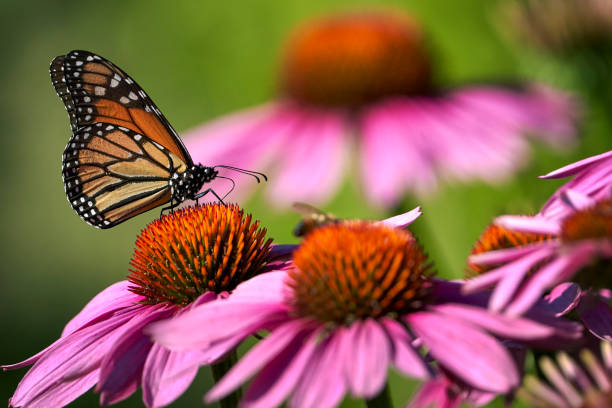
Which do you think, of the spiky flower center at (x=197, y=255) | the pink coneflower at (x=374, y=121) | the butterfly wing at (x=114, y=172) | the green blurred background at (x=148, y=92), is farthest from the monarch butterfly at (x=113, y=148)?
the green blurred background at (x=148, y=92)

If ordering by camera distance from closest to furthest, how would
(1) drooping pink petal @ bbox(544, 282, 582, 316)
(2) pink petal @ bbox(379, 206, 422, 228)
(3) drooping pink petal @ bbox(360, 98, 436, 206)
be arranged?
(1) drooping pink petal @ bbox(544, 282, 582, 316) → (2) pink petal @ bbox(379, 206, 422, 228) → (3) drooping pink petal @ bbox(360, 98, 436, 206)

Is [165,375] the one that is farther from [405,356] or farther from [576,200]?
[576,200]

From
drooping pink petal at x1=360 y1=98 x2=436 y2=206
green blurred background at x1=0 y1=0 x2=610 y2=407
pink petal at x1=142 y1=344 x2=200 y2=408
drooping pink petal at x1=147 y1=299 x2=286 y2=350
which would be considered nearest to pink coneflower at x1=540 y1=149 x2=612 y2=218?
drooping pink petal at x1=147 y1=299 x2=286 y2=350

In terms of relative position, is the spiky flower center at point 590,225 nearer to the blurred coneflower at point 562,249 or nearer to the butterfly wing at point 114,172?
the blurred coneflower at point 562,249

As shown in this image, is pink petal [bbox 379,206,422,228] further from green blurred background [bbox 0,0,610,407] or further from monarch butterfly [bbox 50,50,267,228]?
green blurred background [bbox 0,0,610,407]

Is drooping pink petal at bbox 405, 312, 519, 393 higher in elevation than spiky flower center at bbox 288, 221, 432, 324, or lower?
lower
